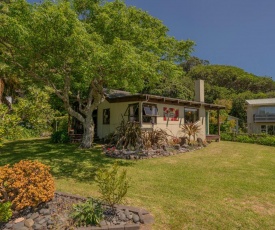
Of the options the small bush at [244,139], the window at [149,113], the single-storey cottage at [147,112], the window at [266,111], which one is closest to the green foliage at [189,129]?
the single-storey cottage at [147,112]

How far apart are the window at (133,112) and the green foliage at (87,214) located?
1128cm

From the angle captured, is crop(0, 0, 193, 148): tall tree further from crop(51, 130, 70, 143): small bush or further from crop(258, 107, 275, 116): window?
crop(258, 107, 275, 116): window

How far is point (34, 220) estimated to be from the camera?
4566 mm

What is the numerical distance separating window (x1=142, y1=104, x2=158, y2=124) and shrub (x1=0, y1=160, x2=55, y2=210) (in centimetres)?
1077

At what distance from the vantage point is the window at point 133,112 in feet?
52.4

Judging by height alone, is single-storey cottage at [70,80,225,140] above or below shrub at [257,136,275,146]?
above

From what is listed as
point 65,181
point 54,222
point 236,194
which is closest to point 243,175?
point 236,194

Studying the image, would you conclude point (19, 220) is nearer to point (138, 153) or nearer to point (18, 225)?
point (18, 225)

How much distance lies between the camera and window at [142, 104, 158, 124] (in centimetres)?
1558

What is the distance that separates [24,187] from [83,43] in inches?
246

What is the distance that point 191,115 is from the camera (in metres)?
19.9

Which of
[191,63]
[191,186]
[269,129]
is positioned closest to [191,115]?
[191,186]

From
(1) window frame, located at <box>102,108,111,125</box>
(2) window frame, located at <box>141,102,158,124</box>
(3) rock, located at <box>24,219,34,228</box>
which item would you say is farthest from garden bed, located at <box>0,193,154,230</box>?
(1) window frame, located at <box>102,108,111,125</box>

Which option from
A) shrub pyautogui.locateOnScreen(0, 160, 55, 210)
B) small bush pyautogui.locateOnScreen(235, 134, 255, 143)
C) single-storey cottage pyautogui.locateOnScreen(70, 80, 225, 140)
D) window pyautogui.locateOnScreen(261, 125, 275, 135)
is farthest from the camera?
window pyautogui.locateOnScreen(261, 125, 275, 135)
